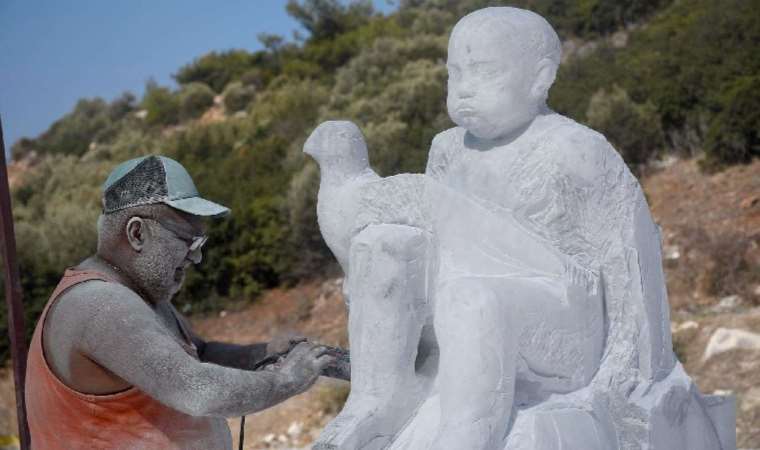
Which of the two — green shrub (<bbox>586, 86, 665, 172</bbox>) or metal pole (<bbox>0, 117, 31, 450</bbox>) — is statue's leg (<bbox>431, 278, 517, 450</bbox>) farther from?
green shrub (<bbox>586, 86, 665, 172</bbox>)

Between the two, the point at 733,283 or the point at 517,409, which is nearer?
the point at 517,409

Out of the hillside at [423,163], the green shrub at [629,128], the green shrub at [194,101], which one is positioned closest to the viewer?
the hillside at [423,163]

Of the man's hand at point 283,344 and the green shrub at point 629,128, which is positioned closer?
the man's hand at point 283,344

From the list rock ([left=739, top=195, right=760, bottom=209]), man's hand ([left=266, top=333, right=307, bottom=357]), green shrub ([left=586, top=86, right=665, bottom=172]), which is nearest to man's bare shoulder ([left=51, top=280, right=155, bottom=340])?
man's hand ([left=266, top=333, right=307, bottom=357])

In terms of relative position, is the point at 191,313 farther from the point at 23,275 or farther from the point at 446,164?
the point at 446,164

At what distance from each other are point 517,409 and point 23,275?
11.0 meters

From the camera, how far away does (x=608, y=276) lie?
313 centimetres

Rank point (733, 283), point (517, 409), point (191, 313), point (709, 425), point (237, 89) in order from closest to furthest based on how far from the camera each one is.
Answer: point (517, 409)
point (709, 425)
point (733, 283)
point (191, 313)
point (237, 89)

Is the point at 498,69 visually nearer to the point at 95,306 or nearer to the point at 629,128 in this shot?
the point at 95,306

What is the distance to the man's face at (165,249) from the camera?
307 centimetres

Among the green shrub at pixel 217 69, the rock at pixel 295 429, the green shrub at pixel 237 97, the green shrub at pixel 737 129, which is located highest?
the green shrub at pixel 217 69

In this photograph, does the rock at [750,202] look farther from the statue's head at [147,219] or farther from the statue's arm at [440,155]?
the statue's head at [147,219]

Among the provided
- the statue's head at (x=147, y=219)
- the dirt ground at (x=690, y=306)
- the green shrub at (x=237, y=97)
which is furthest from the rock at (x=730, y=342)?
the green shrub at (x=237, y=97)

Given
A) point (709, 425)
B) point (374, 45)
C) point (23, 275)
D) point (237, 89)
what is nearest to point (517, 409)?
point (709, 425)
